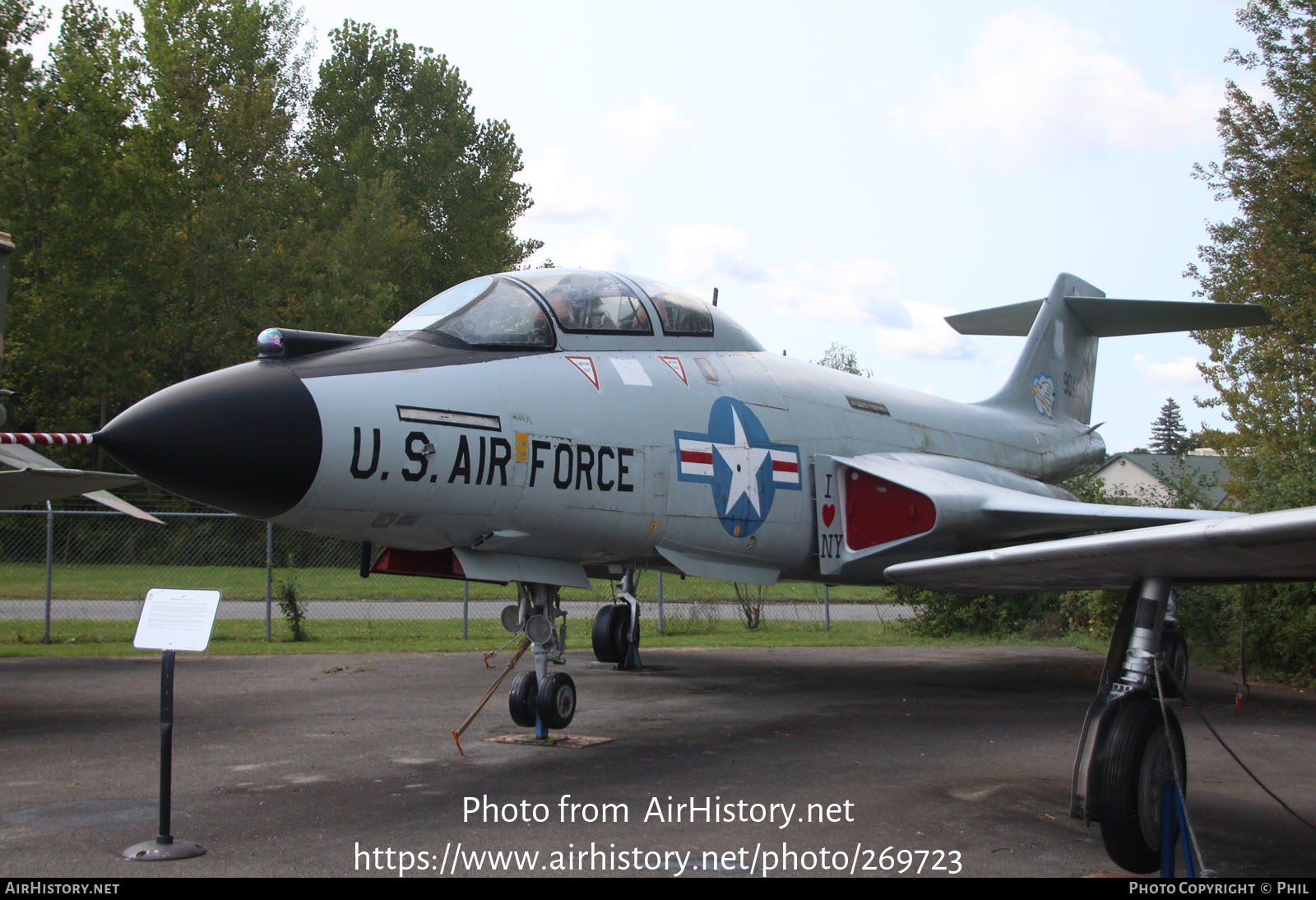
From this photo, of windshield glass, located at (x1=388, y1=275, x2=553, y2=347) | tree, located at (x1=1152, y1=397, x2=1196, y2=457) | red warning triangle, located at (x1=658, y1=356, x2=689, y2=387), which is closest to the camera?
windshield glass, located at (x1=388, y1=275, x2=553, y2=347)

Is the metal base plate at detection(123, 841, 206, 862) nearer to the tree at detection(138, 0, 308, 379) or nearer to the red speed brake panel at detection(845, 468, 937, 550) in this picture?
the red speed brake panel at detection(845, 468, 937, 550)

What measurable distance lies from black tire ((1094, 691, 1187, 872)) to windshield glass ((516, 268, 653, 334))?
417 cm

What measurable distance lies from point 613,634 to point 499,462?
20.2ft

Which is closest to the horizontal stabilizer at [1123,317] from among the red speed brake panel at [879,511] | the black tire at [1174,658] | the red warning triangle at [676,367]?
the black tire at [1174,658]

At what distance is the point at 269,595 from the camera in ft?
46.3

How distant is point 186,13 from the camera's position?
35.7 m

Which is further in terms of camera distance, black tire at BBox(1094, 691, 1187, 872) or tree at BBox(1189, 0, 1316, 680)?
tree at BBox(1189, 0, 1316, 680)

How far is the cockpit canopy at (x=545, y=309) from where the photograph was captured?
6.70 metres

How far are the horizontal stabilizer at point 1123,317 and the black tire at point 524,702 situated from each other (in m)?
9.78

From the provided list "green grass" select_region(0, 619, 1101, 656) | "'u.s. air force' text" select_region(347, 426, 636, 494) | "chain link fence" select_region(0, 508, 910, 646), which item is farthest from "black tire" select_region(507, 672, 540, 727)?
"chain link fence" select_region(0, 508, 910, 646)

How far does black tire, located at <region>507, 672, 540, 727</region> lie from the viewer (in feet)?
22.7

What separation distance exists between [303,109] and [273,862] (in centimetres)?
4852

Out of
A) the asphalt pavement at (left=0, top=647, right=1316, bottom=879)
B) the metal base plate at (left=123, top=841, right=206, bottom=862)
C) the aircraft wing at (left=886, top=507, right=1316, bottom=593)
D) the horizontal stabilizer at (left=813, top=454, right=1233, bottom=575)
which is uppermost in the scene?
the horizontal stabilizer at (left=813, top=454, right=1233, bottom=575)
